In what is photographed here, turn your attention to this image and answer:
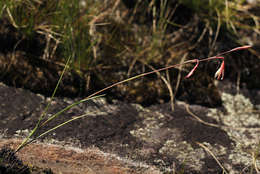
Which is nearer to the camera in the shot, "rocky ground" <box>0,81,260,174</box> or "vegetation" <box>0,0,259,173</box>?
"rocky ground" <box>0,81,260,174</box>

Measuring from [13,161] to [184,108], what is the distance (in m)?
1.01

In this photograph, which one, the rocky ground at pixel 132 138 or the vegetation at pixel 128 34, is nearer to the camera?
the rocky ground at pixel 132 138

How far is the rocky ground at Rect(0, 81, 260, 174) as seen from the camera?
1.46 m

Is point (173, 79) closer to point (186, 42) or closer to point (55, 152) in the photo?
point (186, 42)

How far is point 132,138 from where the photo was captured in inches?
62.9

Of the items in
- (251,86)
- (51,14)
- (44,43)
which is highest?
(51,14)

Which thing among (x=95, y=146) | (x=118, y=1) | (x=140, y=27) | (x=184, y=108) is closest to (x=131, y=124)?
(x=95, y=146)

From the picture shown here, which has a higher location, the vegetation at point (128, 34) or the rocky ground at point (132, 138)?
the vegetation at point (128, 34)

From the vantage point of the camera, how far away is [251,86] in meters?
2.15

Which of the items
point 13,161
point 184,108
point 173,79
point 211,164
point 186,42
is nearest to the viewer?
point 13,161

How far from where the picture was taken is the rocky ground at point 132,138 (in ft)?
4.78

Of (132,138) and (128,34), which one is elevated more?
(128,34)

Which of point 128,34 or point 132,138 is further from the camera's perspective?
point 128,34

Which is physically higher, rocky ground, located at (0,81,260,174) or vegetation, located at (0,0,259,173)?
vegetation, located at (0,0,259,173)
